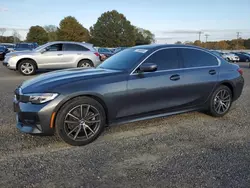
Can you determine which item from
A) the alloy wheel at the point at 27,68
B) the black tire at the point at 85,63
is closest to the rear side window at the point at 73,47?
the black tire at the point at 85,63

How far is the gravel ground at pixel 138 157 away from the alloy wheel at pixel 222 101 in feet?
1.51

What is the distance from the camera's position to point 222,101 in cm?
518

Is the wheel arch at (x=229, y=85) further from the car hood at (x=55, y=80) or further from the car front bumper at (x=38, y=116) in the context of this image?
the car front bumper at (x=38, y=116)

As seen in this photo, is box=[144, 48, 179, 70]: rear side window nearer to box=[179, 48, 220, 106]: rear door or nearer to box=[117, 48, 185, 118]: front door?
box=[117, 48, 185, 118]: front door

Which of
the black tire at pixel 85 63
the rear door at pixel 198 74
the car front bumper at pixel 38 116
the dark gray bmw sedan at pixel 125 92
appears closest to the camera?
the car front bumper at pixel 38 116

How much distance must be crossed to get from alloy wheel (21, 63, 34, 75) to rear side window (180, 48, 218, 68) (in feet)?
28.9

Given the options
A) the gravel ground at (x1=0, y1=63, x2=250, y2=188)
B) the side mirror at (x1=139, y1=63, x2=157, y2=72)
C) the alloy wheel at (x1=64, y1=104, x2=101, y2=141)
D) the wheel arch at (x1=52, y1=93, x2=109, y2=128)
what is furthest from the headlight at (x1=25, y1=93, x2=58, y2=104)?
the side mirror at (x1=139, y1=63, x2=157, y2=72)

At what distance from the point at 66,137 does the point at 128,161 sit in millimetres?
1028

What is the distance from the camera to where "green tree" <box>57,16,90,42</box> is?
6419 cm

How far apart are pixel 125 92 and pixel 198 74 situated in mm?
1638

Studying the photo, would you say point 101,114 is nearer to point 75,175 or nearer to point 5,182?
point 75,175

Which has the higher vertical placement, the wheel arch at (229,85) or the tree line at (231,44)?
the tree line at (231,44)

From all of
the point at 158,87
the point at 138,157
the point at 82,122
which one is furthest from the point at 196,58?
the point at 82,122

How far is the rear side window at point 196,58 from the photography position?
15.5 feet
